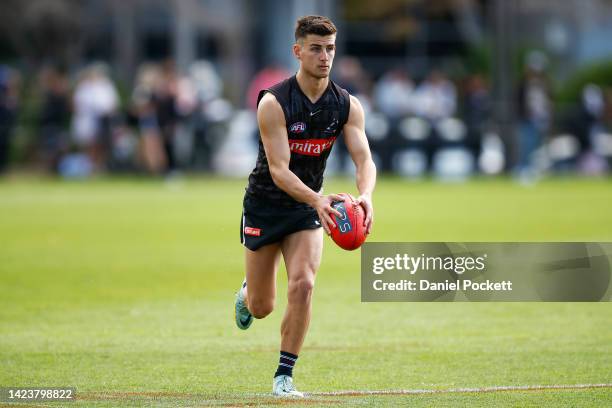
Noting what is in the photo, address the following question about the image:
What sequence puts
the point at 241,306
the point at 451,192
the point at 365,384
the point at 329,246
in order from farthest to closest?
the point at 451,192, the point at 329,246, the point at 241,306, the point at 365,384

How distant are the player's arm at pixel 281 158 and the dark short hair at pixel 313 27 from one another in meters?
0.49

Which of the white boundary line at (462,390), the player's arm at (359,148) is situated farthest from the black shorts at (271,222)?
the white boundary line at (462,390)

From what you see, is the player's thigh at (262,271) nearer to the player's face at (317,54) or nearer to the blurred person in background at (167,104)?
the player's face at (317,54)

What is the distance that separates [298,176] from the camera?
9.03 metres

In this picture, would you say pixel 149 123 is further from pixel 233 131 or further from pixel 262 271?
pixel 262 271

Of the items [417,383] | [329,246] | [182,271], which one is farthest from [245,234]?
[329,246]

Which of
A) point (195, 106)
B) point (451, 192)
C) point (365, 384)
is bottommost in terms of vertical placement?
point (365, 384)

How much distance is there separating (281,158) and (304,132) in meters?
0.33

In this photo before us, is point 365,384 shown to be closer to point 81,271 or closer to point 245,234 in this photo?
point 245,234

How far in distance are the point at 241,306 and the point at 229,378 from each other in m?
0.96

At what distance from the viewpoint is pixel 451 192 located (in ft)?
91.0

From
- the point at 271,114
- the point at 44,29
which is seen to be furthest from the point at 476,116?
the point at 271,114

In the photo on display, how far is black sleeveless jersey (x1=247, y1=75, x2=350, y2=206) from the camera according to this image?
8.87 m

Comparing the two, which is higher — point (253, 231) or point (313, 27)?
point (313, 27)
